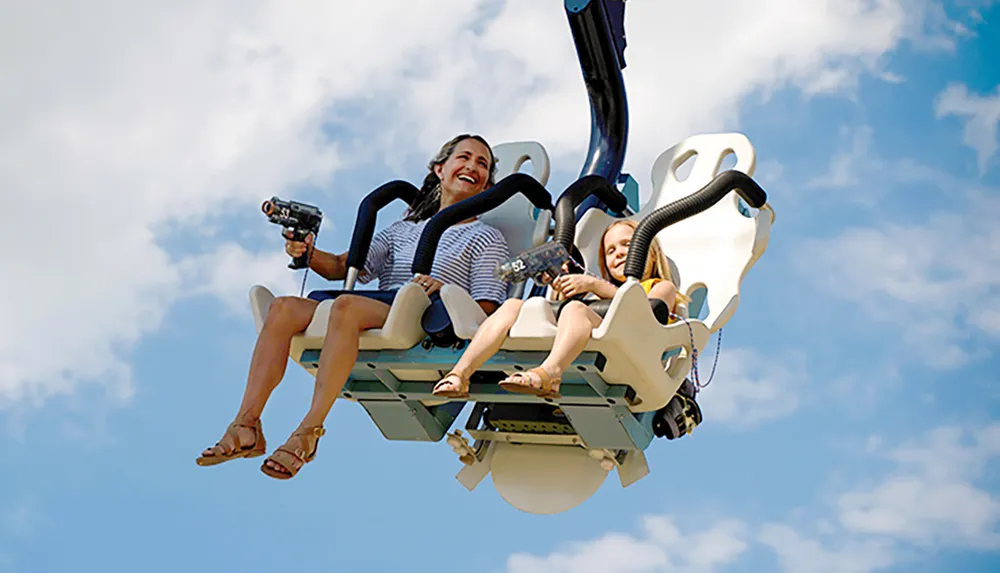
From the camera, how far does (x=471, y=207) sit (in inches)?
161

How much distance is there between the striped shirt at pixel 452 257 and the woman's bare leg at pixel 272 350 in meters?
0.41

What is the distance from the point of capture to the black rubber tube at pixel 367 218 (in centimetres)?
427

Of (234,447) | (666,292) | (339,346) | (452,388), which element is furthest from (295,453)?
(666,292)

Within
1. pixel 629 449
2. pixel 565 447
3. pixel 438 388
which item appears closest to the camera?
pixel 438 388

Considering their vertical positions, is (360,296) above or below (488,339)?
above

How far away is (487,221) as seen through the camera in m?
4.64

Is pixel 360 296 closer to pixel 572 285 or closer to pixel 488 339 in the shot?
pixel 488 339

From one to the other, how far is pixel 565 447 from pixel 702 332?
795 mm

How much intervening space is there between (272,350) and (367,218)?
613 millimetres

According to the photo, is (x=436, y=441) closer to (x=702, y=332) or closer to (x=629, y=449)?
(x=629, y=449)

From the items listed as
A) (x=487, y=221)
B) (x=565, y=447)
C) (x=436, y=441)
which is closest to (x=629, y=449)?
(x=565, y=447)

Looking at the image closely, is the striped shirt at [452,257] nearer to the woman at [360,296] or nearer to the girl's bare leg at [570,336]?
the woman at [360,296]

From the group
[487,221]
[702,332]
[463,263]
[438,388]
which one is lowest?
[438,388]

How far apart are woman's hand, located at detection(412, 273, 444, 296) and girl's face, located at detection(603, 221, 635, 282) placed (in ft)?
1.81
